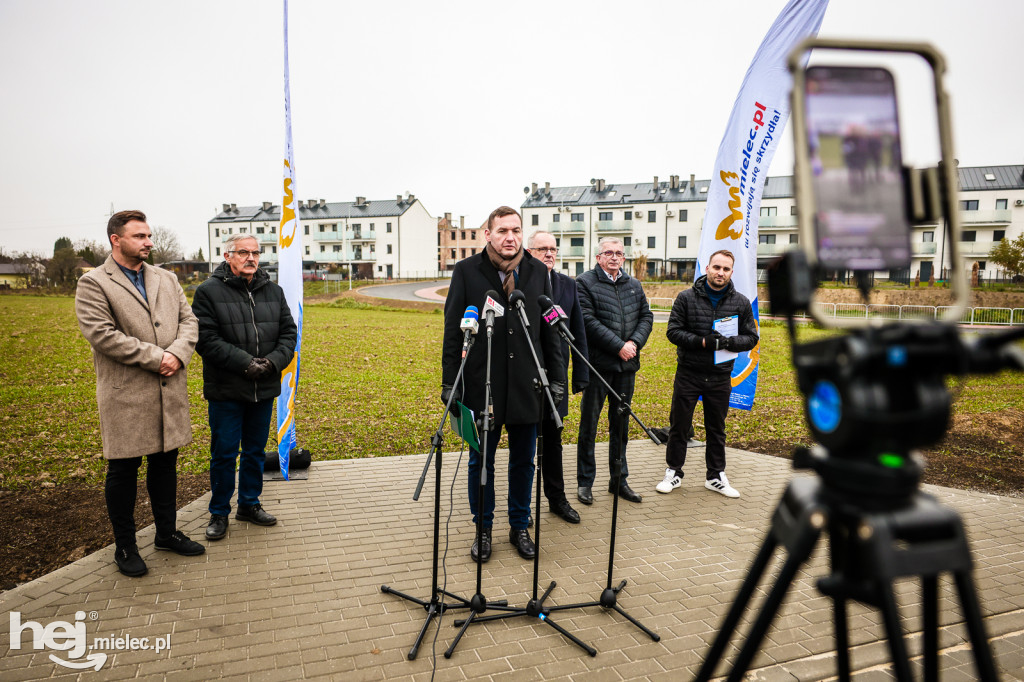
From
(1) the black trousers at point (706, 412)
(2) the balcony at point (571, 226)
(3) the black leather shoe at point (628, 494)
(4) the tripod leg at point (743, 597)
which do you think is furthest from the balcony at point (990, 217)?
(4) the tripod leg at point (743, 597)

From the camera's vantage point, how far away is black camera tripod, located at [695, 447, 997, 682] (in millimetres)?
1297

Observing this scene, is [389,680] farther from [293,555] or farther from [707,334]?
[707,334]

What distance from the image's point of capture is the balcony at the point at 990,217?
49.6 meters

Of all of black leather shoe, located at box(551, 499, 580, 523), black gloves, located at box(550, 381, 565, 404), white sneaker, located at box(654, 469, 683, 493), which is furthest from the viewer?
white sneaker, located at box(654, 469, 683, 493)

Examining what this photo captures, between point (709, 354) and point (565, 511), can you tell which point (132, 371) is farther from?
point (709, 354)

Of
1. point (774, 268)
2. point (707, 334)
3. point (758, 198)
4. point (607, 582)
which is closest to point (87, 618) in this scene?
point (607, 582)

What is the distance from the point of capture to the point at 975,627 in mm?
1331

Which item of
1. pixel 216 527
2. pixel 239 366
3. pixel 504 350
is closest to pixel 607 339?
pixel 504 350

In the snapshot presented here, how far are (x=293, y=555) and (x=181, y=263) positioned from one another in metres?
75.9

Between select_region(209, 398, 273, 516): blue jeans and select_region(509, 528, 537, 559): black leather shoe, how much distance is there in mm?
2143

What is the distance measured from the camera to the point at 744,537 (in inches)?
188

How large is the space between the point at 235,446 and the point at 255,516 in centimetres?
64

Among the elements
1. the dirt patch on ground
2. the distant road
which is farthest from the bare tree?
the dirt patch on ground

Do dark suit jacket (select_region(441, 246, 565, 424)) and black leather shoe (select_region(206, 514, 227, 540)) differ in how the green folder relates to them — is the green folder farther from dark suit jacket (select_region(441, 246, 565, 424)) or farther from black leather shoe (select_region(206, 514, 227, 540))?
black leather shoe (select_region(206, 514, 227, 540))
